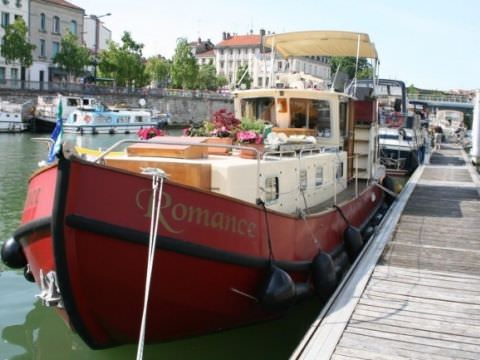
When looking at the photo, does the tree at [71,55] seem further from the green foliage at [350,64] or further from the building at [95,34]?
the green foliage at [350,64]

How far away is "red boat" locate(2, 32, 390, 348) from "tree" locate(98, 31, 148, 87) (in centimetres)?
5512

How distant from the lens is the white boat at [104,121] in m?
45.5

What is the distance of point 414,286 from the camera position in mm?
7594

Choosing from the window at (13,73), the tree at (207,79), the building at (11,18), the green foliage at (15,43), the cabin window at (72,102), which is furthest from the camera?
the tree at (207,79)

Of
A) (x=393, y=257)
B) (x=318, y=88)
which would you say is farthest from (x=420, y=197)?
(x=393, y=257)

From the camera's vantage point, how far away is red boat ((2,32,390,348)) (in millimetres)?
5492

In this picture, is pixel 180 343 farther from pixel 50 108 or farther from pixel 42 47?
pixel 42 47

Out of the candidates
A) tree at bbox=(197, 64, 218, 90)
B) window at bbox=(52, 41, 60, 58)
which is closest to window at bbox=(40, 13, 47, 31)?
window at bbox=(52, 41, 60, 58)

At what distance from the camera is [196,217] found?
19.6ft

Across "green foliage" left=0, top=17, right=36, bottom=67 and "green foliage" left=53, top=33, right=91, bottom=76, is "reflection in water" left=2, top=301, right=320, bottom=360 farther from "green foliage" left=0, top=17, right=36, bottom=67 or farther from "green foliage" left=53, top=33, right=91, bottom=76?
"green foliage" left=53, top=33, right=91, bottom=76

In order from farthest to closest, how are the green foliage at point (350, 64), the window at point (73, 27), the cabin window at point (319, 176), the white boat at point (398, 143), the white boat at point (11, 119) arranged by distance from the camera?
the window at point (73, 27) → the white boat at point (11, 119) → the white boat at point (398, 143) → the green foliage at point (350, 64) → the cabin window at point (319, 176)

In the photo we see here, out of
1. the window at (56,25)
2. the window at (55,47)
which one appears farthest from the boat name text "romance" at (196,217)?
the window at (56,25)

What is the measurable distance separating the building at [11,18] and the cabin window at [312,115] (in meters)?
51.0

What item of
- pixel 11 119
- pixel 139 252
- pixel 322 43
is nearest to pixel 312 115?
pixel 322 43
